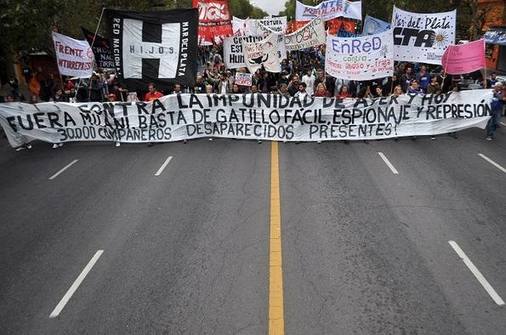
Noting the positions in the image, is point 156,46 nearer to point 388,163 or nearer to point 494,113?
point 388,163

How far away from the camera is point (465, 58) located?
13.2 meters

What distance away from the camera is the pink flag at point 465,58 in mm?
12844

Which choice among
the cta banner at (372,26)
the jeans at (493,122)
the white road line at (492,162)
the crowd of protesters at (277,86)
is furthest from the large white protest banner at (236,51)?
the white road line at (492,162)

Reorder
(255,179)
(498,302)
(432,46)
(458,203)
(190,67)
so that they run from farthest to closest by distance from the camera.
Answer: (432,46) < (190,67) < (255,179) < (458,203) < (498,302)

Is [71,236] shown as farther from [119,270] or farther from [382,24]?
[382,24]

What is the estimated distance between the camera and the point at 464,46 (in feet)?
42.9

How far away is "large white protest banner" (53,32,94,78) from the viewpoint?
13.5 metres

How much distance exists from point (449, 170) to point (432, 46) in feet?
20.5

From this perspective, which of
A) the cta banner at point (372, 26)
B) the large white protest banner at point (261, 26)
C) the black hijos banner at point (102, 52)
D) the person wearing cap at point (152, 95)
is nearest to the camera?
the person wearing cap at point (152, 95)

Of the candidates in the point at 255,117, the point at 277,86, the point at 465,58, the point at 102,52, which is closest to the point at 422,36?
the point at 465,58

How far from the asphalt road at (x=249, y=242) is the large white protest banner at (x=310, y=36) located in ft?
26.6

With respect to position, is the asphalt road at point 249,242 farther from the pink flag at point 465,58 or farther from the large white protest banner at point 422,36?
the large white protest banner at point 422,36

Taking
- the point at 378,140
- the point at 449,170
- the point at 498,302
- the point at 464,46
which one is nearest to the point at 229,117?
the point at 378,140

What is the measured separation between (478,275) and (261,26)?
18807 millimetres
